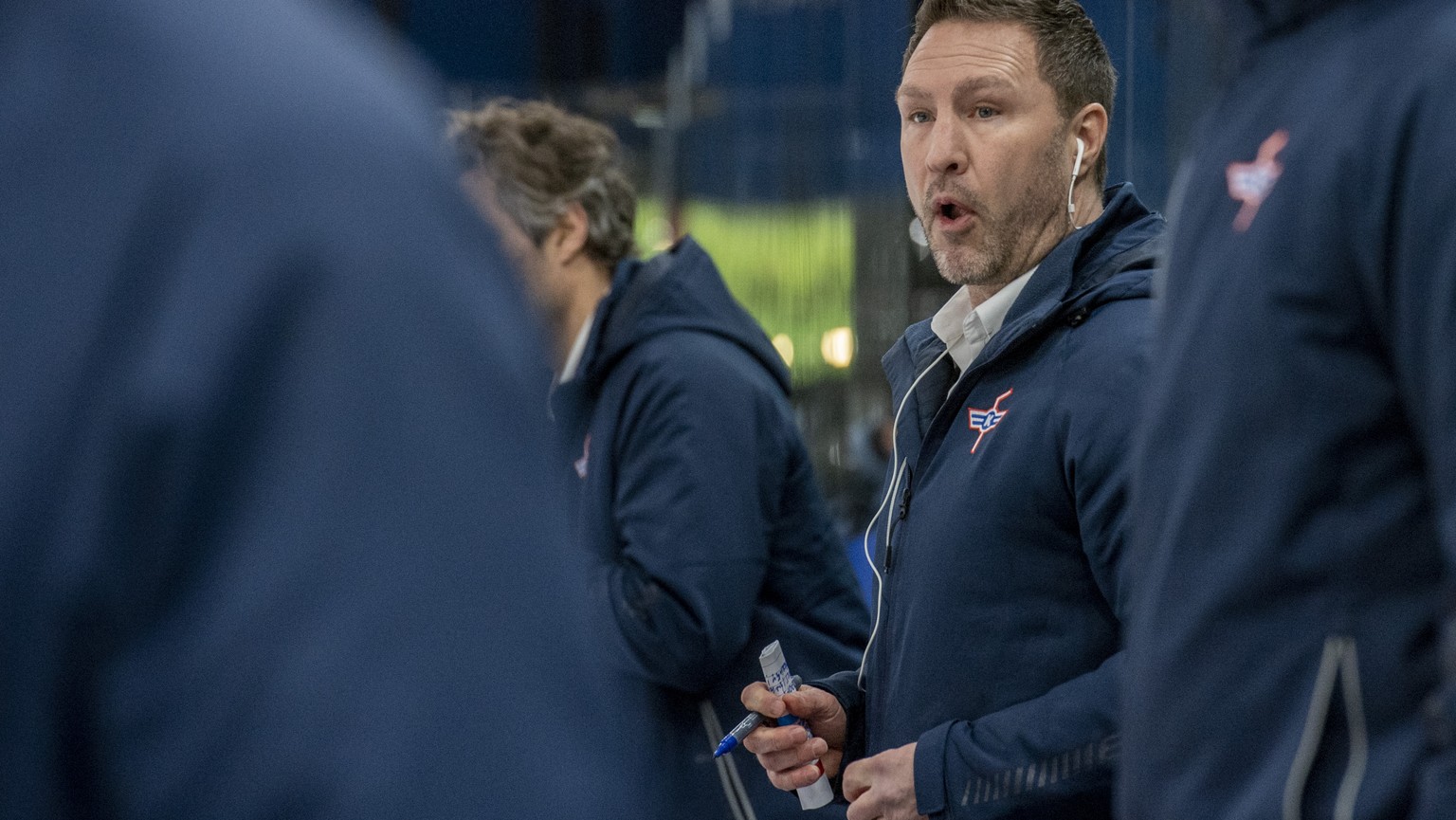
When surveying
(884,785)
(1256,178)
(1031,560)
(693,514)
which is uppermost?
(1256,178)

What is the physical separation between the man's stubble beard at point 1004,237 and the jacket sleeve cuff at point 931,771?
60 cm

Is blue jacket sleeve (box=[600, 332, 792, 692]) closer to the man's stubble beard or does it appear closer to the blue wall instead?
the man's stubble beard

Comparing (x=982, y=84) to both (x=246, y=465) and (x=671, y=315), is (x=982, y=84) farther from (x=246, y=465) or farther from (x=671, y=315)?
(x=246, y=465)

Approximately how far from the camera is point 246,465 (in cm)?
48

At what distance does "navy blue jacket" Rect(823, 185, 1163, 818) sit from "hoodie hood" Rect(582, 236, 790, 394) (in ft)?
2.74

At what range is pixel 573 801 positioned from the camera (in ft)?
1.67

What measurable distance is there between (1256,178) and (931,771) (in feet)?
3.12

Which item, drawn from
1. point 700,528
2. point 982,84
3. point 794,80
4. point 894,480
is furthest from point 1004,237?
point 794,80

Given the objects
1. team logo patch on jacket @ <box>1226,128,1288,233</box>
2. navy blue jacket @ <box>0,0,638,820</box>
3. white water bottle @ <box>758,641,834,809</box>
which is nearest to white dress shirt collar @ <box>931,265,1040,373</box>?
white water bottle @ <box>758,641,834,809</box>

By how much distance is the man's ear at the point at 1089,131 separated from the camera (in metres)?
2.16

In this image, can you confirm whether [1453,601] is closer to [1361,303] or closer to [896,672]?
[1361,303]

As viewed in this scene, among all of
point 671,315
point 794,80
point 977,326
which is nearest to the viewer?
point 977,326

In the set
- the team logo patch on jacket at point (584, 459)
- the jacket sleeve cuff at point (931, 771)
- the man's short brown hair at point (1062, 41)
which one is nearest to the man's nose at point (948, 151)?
the man's short brown hair at point (1062, 41)

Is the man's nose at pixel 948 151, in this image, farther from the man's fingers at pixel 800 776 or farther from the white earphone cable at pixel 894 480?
the man's fingers at pixel 800 776
